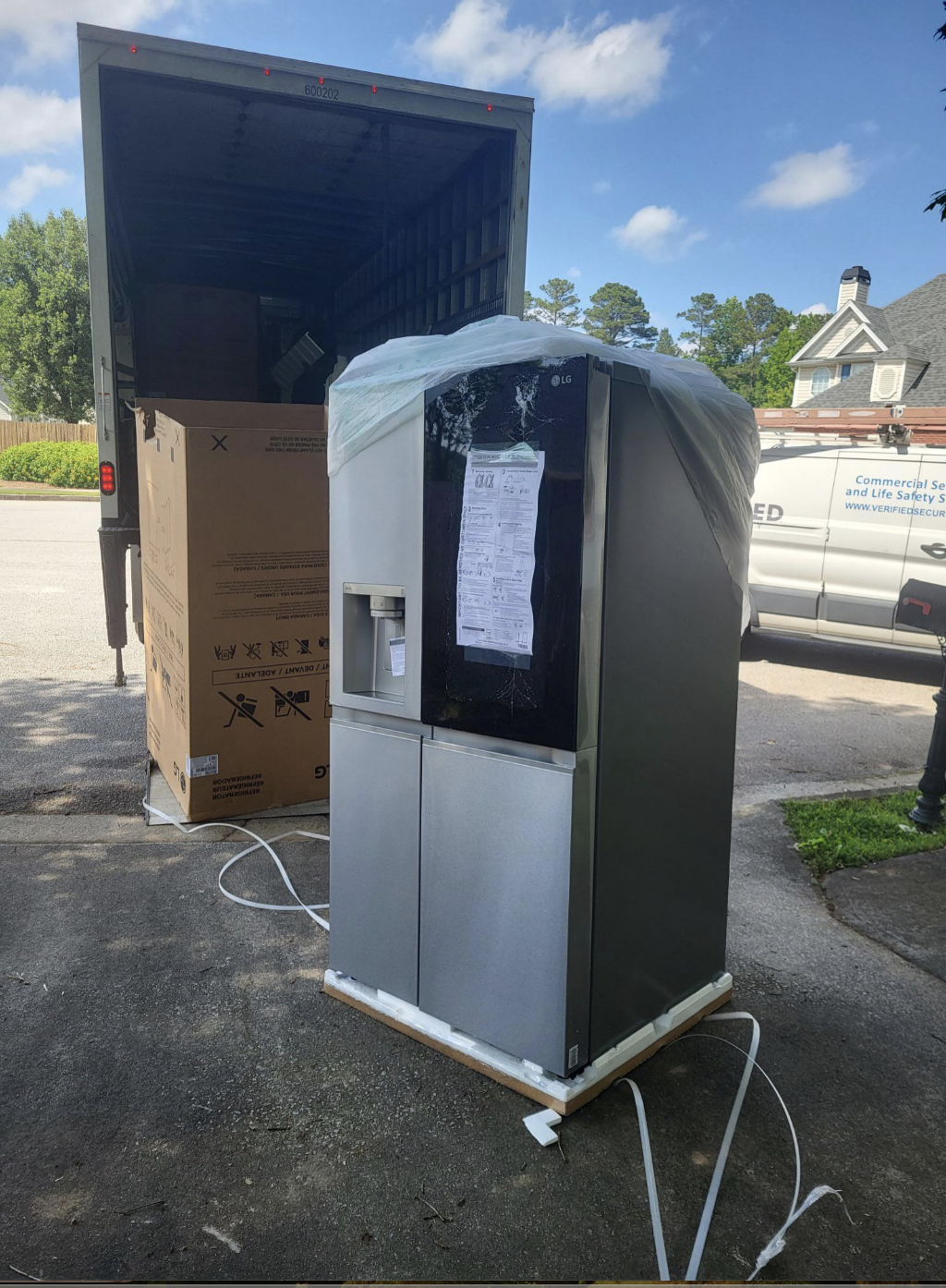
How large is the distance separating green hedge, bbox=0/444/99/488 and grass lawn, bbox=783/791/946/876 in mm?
28262

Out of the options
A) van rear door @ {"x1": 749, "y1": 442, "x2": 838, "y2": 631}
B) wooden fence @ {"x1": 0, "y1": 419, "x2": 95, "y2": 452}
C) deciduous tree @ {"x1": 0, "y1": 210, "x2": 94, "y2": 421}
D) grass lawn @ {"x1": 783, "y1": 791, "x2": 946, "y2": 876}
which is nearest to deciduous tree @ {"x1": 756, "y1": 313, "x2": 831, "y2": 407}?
deciduous tree @ {"x1": 0, "y1": 210, "x2": 94, "y2": 421}

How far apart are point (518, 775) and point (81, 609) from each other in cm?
831

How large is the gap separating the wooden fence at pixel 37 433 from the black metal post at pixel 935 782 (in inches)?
1320

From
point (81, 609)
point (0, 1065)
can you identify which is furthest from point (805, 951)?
point (81, 609)

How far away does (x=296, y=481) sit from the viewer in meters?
4.28

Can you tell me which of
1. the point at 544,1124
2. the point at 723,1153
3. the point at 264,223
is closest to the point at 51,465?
the point at 264,223

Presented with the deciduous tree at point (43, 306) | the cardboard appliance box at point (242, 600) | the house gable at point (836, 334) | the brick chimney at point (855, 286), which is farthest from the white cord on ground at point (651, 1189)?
the brick chimney at point (855, 286)

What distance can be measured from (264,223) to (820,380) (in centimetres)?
4443

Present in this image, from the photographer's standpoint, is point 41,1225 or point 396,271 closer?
point 41,1225

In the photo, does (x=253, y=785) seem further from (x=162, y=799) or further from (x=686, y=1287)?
(x=686, y=1287)

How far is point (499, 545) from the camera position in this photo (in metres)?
2.33

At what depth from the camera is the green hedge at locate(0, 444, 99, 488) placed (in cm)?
2906

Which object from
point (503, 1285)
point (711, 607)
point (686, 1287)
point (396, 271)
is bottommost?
point (503, 1285)

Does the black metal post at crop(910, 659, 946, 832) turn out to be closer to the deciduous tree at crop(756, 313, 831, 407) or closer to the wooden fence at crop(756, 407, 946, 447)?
the wooden fence at crop(756, 407, 946, 447)
